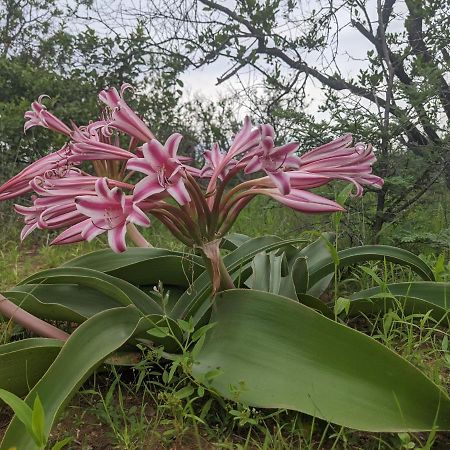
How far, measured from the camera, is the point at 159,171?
1.29 meters

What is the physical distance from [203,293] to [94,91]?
163 inches

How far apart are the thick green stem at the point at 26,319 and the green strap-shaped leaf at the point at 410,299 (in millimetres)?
933

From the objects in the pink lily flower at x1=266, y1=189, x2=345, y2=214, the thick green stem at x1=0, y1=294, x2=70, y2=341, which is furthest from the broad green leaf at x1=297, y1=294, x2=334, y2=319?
the thick green stem at x1=0, y1=294, x2=70, y2=341

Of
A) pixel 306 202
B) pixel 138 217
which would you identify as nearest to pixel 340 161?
Answer: pixel 306 202

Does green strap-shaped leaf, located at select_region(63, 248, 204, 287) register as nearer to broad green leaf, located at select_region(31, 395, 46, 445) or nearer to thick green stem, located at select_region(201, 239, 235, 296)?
thick green stem, located at select_region(201, 239, 235, 296)

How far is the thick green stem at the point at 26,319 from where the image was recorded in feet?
5.54

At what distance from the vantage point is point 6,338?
1892mm

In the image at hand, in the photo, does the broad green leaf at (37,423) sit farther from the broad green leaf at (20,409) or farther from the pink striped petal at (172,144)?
the pink striped petal at (172,144)

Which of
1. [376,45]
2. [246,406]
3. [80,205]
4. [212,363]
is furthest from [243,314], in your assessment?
[376,45]

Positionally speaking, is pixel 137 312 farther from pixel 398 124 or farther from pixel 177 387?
pixel 398 124

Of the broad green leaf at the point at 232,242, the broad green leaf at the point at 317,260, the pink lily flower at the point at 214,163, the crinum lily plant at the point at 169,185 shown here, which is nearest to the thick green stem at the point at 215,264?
the crinum lily plant at the point at 169,185

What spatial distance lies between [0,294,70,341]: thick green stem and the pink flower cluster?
0.21 metres

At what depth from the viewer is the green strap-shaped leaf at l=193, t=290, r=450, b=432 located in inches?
50.2

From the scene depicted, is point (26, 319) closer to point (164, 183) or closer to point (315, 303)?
point (164, 183)
